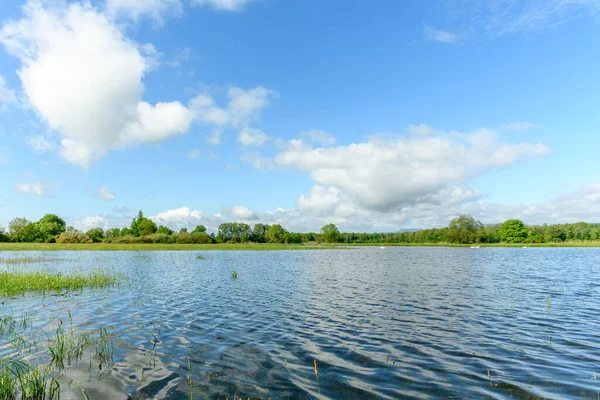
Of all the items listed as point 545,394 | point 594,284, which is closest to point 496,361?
point 545,394

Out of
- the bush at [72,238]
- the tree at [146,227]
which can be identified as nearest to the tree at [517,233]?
the tree at [146,227]

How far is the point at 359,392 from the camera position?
32.4 feet

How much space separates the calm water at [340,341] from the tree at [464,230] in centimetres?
17343

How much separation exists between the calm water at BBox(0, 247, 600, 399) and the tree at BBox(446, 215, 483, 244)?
173m

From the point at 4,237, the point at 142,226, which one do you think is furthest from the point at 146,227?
the point at 4,237

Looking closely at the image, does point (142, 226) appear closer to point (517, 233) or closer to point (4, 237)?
point (4, 237)

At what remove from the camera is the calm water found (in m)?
10.3

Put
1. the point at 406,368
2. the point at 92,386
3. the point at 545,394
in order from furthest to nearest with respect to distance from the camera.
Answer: the point at 406,368 < the point at 92,386 < the point at 545,394

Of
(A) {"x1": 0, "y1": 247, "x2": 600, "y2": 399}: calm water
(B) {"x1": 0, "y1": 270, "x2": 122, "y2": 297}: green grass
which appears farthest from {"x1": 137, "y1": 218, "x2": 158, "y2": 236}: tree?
(A) {"x1": 0, "y1": 247, "x2": 600, "y2": 399}: calm water

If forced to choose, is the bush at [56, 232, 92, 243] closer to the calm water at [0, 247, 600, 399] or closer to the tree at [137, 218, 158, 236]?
the tree at [137, 218, 158, 236]

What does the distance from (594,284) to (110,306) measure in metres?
43.1

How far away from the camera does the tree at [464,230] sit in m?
188

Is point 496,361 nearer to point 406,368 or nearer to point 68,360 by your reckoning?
point 406,368

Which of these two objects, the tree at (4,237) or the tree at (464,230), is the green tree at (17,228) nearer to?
the tree at (4,237)
